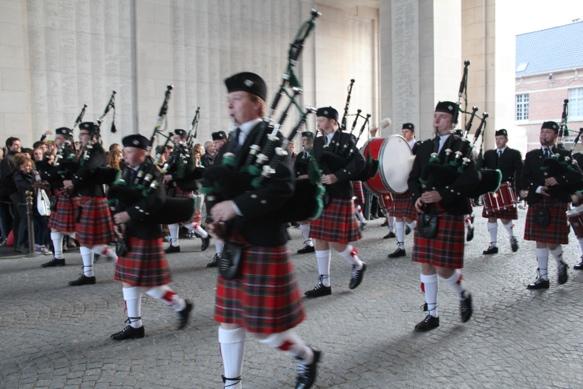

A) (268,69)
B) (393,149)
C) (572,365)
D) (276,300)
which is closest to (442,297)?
(572,365)

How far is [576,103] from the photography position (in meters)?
35.4

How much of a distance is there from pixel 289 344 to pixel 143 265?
1629 millimetres

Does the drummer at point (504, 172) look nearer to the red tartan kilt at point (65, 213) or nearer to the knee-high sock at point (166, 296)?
the knee-high sock at point (166, 296)

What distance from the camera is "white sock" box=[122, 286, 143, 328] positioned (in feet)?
13.1

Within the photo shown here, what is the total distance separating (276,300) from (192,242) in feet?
21.7

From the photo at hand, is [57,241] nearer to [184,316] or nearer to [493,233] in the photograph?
[184,316]

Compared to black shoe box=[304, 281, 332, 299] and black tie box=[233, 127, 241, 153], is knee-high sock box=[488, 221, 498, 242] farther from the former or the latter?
black tie box=[233, 127, 241, 153]

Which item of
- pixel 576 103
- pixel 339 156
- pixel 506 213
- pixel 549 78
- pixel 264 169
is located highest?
pixel 549 78

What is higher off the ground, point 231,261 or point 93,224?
point 231,261

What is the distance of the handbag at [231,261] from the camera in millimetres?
2654

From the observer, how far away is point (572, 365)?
345 cm

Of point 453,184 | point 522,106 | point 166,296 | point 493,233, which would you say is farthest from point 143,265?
point 522,106

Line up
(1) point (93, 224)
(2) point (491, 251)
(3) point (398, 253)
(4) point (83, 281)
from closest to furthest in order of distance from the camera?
1. (1) point (93, 224)
2. (4) point (83, 281)
3. (3) point (398, 253)
4. (2) point (491, 251)

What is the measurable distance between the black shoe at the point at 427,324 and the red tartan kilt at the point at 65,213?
434 cm
